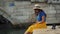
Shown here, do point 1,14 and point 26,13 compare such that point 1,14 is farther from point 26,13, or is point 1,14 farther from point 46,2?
point 46,2

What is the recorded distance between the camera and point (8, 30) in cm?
1591

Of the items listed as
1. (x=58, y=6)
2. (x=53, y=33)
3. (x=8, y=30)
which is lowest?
(x=8, y=30)

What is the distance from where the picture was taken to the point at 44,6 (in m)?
16.2

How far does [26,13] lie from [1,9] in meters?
1.40

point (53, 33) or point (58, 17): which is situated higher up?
point (53, 33)

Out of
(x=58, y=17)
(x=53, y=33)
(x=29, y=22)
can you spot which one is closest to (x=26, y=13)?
(x=29, y=22)

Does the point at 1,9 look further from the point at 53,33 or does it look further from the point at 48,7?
the point at 53,33

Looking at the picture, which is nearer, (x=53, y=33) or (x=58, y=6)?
(x=53, y=33)

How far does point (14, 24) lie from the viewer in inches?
637

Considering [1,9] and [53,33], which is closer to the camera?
[53,33]

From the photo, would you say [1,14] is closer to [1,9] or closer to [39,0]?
[1,9]

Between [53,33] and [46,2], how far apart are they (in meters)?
9.07

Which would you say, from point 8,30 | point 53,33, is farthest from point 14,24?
point 53,33

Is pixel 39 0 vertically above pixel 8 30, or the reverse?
pixel 39 0
